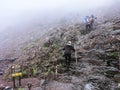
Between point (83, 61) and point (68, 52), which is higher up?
point (68, 52)

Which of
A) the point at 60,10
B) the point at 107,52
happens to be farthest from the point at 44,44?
the point at 60,10

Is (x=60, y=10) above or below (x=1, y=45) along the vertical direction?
above

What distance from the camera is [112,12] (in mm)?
27906

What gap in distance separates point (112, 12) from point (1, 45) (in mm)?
12827

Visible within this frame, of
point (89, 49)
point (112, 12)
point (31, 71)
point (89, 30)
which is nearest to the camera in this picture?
point (31, 71)

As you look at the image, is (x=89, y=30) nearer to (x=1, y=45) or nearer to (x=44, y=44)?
(x=44, y=44)

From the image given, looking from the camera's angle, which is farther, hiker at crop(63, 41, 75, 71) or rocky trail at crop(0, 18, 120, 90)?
hiker at crop(63, 41, 75, 71)

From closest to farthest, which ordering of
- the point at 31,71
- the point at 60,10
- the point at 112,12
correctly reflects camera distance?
the point at 31,71, the point at 112,12, the point at 60,10

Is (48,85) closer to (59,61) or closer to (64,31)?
(59,61)

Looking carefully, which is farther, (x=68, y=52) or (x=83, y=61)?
(x=83, y=61)

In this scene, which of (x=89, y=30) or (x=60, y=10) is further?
(x=60, y=10)

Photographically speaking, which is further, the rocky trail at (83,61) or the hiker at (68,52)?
the hiker at (68,52)

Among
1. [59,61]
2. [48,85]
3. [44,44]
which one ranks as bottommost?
[48,85]

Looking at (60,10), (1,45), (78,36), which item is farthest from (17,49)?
(60,10)
